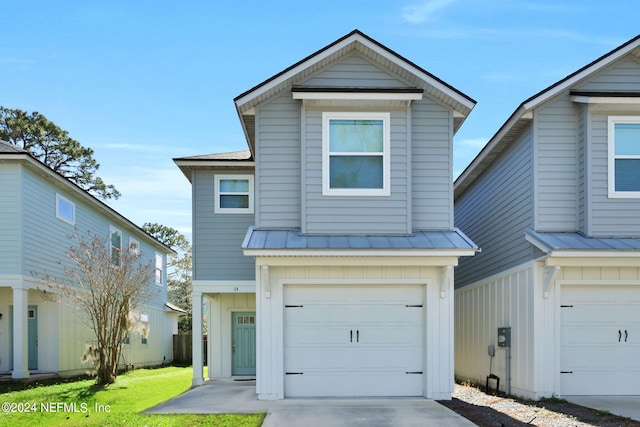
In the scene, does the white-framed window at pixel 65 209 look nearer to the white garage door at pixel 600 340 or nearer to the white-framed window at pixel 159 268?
the white-framed window at pixel 159 268

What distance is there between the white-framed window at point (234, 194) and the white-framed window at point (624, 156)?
26.2 feet

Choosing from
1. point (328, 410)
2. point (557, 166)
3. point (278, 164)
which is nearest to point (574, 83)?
point (557, 166)

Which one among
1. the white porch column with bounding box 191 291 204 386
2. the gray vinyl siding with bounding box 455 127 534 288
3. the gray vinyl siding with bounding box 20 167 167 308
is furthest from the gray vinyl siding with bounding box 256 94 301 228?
the gray vinyl siding with bounding box 20 167 167 308

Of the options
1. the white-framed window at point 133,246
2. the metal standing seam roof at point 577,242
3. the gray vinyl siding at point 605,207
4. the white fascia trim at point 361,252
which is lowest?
the white-framed window at point 133,246

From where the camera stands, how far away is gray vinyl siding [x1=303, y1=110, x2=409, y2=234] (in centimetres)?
1166

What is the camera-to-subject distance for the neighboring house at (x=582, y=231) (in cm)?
1193

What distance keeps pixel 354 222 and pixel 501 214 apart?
14.0 feet

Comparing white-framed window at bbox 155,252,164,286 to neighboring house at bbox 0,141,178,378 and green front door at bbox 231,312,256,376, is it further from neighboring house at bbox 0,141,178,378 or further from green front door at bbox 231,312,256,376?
green front door at bbox 231,312,256,376

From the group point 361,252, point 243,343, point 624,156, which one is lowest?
point 243,343

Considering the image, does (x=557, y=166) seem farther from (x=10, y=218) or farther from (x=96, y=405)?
(x=10, y=218)

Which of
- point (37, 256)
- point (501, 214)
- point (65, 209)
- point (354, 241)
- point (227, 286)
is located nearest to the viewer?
point (354, 241)

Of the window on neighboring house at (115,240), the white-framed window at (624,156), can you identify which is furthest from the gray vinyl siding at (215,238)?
the white-framed window at (624,156)

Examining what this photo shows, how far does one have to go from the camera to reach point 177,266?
44656mm

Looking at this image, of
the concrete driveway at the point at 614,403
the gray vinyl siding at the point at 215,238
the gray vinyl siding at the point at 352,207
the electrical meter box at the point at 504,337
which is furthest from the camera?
Answer: the gray vinyl siding at the point at 215,238
